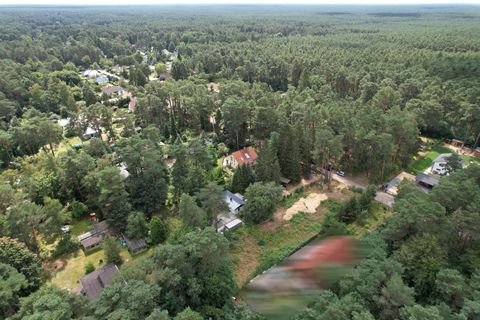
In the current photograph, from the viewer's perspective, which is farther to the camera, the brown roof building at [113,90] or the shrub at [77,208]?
the brown roof building at [113,90]

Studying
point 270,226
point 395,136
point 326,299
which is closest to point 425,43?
point 395,136

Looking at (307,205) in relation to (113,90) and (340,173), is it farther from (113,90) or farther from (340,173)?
(113,90)

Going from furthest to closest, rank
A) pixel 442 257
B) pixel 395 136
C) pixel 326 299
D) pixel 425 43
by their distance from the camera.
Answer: pixel 425 43 < pixel 395 136 < pixel 442 257 < pixel 326 299

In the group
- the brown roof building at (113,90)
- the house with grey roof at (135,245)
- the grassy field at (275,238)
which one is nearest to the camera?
Result: the grassy field at (275,238)

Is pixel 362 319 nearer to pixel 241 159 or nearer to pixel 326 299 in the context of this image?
pixel 326 299

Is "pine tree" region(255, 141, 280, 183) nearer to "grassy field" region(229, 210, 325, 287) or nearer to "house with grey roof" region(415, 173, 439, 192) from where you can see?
"grassy field" region(229, 210, 325, 287)

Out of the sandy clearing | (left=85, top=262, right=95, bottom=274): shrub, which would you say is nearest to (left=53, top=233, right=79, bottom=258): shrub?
(left=85, top=262, right=95, bottom=274): shrub

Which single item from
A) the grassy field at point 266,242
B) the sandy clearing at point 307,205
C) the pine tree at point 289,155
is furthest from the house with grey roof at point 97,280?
the pine tree at point 289,155

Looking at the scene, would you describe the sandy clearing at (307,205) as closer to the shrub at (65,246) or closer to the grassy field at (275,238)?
the grassy field at (275,238)
